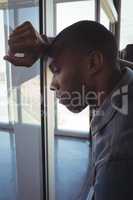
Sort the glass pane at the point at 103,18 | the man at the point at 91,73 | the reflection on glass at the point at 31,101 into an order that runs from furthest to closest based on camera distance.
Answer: the glass pane at the point at 103,18 → the reflection on glass at the point at 31,101 → the man at the point at 91,73

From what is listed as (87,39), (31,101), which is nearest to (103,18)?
(31,101)

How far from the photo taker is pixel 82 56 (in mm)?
721

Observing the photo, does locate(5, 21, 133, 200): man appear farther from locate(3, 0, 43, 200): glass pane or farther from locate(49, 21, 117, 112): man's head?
locate(3, 0, 43, 200): glass pane

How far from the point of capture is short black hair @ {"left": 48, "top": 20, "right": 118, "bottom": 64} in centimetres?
72

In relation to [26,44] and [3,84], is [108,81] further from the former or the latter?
[3,84]

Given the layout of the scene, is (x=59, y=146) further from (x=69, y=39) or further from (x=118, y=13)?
(x=69, y=39)

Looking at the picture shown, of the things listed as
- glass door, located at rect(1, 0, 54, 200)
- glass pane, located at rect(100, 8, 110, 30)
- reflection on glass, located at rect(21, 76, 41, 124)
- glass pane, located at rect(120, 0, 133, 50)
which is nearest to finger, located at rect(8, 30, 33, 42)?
glass door, located at rect(1, 0, 54, 200)

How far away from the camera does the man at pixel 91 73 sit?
660mm

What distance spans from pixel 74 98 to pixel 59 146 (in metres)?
2.94

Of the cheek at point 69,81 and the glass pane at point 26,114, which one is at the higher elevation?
the cheek at point 69,81

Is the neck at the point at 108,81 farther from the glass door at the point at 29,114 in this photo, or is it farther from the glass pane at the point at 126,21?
the glass pane at the point at 126,21

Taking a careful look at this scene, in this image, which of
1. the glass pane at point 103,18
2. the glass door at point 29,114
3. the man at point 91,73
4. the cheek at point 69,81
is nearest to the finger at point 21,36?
the man at point 91,73

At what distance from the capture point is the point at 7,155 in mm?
1485

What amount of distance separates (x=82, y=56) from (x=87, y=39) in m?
0.05
